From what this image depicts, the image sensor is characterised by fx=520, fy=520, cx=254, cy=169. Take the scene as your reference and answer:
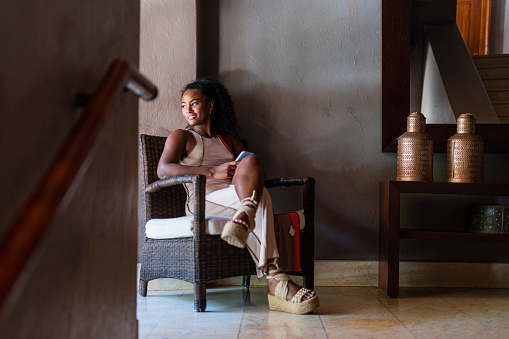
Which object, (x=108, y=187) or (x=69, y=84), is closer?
(x=69, y=84)

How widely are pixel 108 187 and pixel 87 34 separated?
329mm

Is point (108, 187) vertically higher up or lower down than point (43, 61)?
lower down

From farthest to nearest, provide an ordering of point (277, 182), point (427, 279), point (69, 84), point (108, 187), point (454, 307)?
point (427, 279)
point (277, 182)
point (454, 307)
point (108, 187)
point (69, 84)

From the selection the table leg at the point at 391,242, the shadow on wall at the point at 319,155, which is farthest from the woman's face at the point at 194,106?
the table leg at the point at 391,242

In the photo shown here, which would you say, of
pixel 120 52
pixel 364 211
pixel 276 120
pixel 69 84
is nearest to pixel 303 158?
pixel 276 120

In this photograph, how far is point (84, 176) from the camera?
39.7 inches

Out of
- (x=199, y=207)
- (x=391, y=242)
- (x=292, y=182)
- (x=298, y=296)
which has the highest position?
(x=292, y=182)

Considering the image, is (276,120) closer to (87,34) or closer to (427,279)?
(427,279)

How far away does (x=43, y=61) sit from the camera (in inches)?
33.5

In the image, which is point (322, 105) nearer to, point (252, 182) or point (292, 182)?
point (292, 182)

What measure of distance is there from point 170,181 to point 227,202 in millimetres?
330

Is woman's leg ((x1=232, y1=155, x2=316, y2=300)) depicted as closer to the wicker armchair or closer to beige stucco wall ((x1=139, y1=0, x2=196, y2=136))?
the wicker armchair

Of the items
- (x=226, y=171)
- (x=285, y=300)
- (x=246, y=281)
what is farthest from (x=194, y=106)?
(x=285, y=300)

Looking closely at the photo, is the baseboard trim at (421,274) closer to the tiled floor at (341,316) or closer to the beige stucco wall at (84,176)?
the tiled floor at (341,316)
